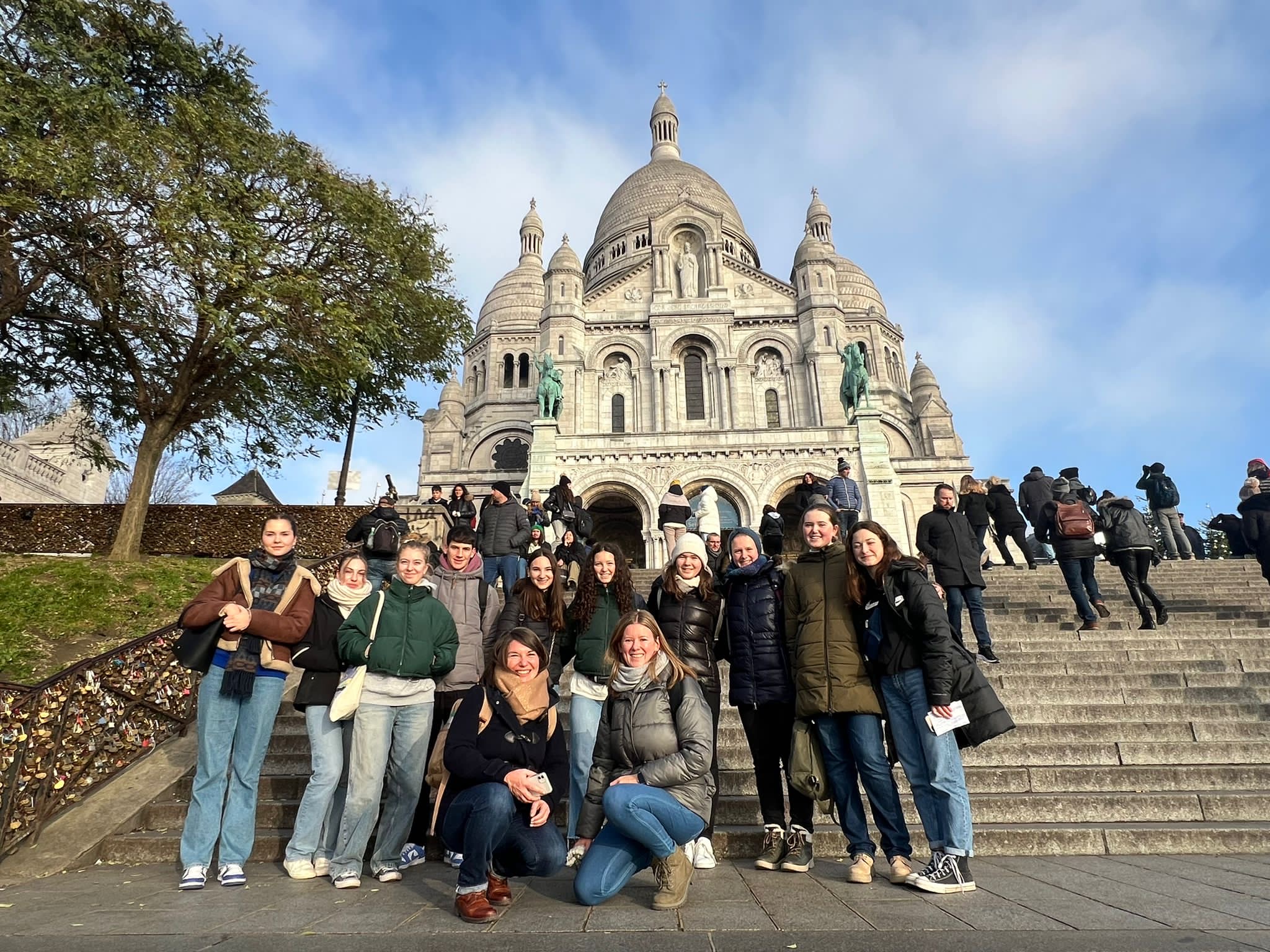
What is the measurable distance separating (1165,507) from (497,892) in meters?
13.5

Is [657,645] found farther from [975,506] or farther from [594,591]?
[975,506]

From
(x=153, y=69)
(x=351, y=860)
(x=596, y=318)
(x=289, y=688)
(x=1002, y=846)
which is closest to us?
(x=351, y=860)

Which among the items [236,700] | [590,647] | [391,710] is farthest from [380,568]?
[590,647]

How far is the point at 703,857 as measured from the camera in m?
3.84

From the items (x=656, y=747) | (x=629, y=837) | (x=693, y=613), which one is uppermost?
(x=693, y=613)

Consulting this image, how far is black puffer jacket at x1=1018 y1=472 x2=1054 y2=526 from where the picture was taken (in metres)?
11.2

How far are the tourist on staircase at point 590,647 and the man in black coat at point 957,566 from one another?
3729 millimetres

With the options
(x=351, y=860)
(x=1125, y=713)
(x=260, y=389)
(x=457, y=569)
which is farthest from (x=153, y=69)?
(x=1125, y=713)

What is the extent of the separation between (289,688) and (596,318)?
81.0ft

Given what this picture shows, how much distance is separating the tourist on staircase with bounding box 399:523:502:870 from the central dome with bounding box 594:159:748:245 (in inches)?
1503

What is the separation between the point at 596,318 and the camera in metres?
29.6

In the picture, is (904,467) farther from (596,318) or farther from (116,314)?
(116,314)

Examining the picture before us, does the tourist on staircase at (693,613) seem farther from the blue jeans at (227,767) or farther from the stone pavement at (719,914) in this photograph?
the blue jeans at (227,767)

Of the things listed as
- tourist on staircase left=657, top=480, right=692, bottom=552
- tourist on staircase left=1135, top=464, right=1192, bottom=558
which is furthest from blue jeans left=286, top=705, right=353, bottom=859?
tourist on staircase left=1135, top=464, right=1192, bottom=558
